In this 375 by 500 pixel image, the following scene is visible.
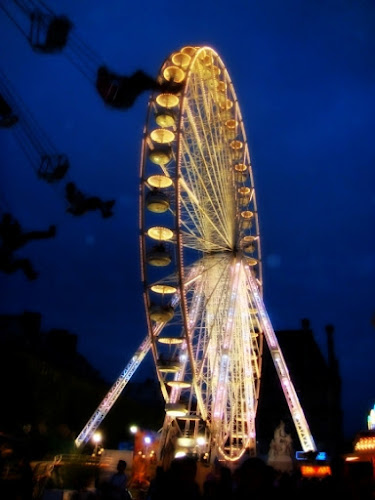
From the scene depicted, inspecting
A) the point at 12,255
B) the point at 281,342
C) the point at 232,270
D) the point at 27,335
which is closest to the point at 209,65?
the point at 232,270

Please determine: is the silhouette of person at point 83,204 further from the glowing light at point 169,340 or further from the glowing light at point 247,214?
the glowing light at point 247,214

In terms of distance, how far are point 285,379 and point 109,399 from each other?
926 cm

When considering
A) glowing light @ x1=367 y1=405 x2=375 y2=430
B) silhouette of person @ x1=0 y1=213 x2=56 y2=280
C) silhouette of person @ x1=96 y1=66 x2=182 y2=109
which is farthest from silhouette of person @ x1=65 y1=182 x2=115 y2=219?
glowing light @ x1=367 y1=405 x2=375 y2=430

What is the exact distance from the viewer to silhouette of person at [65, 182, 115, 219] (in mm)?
18391

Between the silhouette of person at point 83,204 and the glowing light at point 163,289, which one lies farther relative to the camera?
the glowing light at point 163,289

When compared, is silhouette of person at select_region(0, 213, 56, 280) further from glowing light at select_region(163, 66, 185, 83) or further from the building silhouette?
the building silhouette

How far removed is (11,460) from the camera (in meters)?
14.3

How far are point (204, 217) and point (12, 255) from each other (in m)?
10.9

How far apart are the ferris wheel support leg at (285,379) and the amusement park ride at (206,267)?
50mm

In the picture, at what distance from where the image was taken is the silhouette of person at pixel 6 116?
15383 mm

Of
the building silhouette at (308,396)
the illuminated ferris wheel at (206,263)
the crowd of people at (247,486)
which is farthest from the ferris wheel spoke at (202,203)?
the building silhouette at (308,396)

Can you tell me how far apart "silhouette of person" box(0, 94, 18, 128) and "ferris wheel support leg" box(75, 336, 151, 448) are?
1547 cm

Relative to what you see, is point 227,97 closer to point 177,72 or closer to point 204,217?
point 177,72

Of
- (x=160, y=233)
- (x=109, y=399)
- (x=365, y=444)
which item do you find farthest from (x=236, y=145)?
(x=365, y=444)
